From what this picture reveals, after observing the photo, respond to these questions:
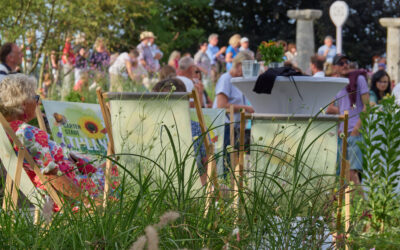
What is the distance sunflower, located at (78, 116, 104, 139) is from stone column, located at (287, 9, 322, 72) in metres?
12.0

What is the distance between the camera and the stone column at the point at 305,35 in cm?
1722

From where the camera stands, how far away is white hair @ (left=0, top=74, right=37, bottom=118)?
3762mm

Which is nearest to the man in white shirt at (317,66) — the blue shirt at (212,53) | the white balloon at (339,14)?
the blue shirt at (212,53)

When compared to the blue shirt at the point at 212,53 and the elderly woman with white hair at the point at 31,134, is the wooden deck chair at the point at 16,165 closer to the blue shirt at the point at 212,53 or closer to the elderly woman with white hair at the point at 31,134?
the elderly woman with white hair at the point at 31,134

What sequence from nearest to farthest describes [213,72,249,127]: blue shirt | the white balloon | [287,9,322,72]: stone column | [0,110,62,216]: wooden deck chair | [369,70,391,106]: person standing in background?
1. [0,110,62,216]: wooden deck chair
2. [213,72,249,127]: blue shirt
3. [369,70,391,106]: person standing in background
4. [287,9,322,72]: stone column
5. the white balloon

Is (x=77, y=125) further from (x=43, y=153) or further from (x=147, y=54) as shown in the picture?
(x=147, y=54)

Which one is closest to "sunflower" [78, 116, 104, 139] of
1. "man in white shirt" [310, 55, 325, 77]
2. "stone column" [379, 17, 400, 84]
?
"man in white shirt" [310, 55, 325, 77]

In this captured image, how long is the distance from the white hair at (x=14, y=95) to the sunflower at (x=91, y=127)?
4.60 ft

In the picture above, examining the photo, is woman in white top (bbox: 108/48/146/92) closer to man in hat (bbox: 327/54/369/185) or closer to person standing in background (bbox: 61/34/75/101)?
person standing in background (bbox: 61/34/75/101)

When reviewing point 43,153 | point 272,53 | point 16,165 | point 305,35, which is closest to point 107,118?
point 43,153

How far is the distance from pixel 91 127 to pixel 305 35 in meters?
13.0

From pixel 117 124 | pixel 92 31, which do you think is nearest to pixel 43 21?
pixel 92 31

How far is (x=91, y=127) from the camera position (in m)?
5.23

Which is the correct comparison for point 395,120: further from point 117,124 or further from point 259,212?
point 259,212
